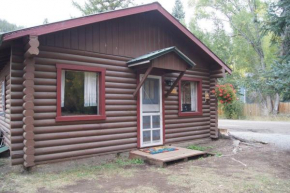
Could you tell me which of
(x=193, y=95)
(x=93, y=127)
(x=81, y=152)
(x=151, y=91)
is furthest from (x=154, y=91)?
(x=81, y=152)

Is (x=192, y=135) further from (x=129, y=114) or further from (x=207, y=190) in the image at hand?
(x=207, y=190)

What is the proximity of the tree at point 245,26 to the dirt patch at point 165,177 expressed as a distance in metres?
19.6

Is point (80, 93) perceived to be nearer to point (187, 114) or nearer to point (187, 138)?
point (187, 114)

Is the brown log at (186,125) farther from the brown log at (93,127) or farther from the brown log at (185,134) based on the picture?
the brown log at (93,127)

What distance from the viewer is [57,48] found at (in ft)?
20.2

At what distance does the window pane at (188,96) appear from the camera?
9281 mm

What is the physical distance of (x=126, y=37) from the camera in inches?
296

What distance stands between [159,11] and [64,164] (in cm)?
512

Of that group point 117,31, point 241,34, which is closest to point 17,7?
point 241,34

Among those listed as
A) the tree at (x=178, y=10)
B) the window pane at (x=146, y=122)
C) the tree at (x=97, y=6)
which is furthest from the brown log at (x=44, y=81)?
the tree at (x=178, y=10)

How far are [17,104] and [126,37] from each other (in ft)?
11.6

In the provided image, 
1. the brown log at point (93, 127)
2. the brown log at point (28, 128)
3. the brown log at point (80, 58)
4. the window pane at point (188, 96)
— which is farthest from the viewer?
the window pane at point (188, 96)

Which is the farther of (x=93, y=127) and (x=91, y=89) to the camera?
(x=91, y=89)

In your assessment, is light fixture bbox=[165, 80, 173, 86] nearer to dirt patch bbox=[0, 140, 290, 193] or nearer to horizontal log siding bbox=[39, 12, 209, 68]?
horizontal log siding bbox=[39, 12, 209, 68]
